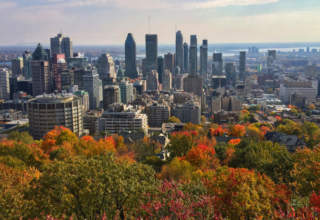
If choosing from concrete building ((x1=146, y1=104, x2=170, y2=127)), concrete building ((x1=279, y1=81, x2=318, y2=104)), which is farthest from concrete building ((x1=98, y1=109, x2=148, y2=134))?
concrete building ((x1=279, y1=81, x2=318, y2=104))

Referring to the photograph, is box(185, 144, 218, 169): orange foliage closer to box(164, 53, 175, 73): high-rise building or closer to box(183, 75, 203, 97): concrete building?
box(183, 75, 203, 97): concrete building

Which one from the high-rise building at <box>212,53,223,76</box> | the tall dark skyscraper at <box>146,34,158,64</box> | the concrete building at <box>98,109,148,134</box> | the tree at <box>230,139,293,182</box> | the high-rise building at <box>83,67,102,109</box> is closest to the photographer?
the tree at <box>230,139,293,182</box>

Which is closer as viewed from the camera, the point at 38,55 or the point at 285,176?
the point at 285,176

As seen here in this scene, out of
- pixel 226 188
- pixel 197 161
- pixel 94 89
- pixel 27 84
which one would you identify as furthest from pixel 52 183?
pixel 27 84

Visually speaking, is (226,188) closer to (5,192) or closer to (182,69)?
(5,192)

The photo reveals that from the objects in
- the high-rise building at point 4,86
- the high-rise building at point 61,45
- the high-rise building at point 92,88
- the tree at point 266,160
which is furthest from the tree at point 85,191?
the high-rise building at point 61,45

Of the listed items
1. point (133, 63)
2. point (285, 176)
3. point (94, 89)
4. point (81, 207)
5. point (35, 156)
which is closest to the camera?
point (81, 207)

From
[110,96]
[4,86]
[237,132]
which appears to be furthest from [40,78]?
[237,132]
